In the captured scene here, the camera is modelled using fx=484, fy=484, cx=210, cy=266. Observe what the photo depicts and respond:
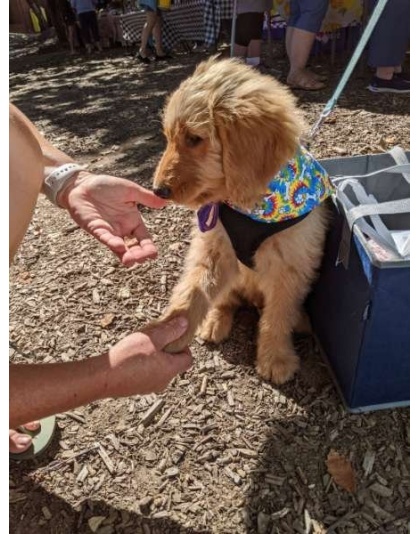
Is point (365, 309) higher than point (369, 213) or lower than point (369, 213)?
lower

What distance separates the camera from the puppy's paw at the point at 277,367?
248cm

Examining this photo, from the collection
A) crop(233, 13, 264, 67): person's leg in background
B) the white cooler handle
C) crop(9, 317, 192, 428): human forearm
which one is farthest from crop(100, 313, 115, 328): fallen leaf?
crop(233, 13, 264, 67): person's leg in background

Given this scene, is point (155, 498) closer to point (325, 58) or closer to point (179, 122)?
point (179, 122)

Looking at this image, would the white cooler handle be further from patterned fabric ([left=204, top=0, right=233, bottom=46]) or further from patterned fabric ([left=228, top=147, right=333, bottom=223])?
patterned fabric ([left=204, top=0, right=233, bottom=46])

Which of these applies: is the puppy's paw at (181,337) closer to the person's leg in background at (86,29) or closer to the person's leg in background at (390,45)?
the person's leg in background at (390,45)

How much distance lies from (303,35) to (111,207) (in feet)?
14.1

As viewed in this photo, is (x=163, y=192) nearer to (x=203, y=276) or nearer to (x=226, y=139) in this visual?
(x=226, y=139)

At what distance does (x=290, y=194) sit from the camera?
2.11 meters

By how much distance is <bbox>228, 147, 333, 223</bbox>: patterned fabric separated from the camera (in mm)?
2102

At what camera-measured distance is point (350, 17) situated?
6477 mm

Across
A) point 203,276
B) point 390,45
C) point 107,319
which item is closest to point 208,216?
point 203,276

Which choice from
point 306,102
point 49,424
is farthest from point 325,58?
point 49,424

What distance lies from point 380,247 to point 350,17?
5.72 metres

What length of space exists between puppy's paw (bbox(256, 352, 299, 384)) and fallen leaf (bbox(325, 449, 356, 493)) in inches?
17.4
